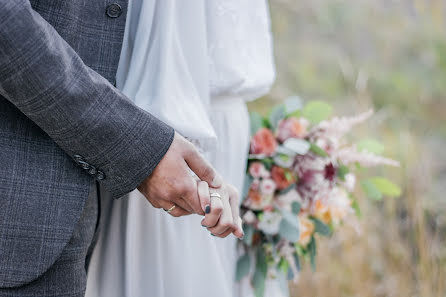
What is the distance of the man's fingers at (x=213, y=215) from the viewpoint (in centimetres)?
86

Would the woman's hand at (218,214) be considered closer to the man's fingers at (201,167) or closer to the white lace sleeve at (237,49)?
the man's fingers at (201,167)

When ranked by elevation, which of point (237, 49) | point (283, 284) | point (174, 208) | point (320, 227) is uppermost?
point (237, 49)

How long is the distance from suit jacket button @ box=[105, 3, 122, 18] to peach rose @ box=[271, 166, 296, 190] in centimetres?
69

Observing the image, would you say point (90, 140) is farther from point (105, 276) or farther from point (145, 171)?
point (105, 276)

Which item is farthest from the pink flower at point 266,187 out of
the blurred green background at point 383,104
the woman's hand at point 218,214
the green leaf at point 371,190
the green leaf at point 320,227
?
the blurred green background at point 383,104

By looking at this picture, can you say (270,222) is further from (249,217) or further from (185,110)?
(185,110)

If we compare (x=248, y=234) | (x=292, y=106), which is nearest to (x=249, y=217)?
(x=248, y=234)

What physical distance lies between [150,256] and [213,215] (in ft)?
1.05

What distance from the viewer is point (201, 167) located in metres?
0.90

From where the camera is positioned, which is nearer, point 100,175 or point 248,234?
point 100,175

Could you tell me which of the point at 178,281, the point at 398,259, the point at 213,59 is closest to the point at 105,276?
the point at 178,281

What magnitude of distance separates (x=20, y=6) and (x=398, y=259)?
2.52 metres

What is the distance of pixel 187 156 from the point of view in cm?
88

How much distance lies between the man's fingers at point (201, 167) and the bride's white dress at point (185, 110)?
0.09 metres
